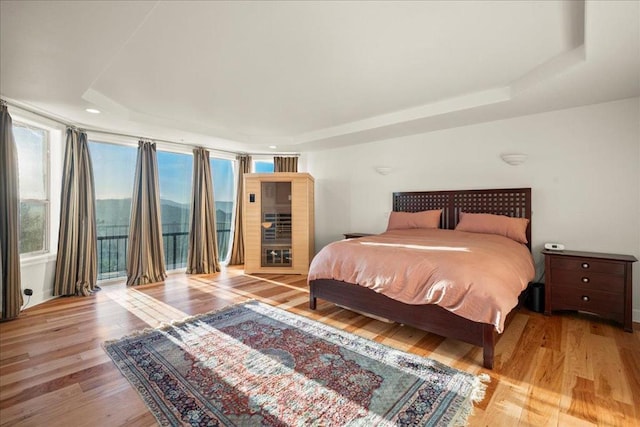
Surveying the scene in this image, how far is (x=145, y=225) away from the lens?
443 centimetres

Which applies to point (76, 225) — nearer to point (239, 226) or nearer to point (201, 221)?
point (201, 221)

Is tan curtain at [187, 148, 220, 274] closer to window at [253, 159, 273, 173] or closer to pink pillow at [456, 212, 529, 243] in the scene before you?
window at [253, 159, 273, 173]

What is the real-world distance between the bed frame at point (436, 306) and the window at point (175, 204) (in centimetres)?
318

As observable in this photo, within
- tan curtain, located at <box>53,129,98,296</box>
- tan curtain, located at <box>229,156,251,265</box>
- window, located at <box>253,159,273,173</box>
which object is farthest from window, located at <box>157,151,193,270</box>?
window, located at <box>253,159,273,173</box>

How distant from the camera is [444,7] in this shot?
181 cm

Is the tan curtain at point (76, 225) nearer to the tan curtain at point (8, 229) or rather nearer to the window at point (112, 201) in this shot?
the window at point (112, 201)

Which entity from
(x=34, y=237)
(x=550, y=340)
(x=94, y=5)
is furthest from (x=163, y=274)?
(x=550, y=340)

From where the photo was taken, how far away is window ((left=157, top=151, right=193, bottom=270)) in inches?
197

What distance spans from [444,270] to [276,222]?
11.2 feet

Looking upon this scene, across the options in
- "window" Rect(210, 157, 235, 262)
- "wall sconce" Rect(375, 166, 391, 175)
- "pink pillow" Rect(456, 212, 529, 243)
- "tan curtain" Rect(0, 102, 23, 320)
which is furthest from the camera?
"window" Rect(210, 157, 235, 262)

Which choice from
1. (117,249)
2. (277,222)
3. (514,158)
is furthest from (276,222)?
(514,158)

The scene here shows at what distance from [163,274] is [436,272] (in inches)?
166

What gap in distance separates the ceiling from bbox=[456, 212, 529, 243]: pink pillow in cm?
125

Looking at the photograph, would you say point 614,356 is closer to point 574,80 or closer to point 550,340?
point 550,340
